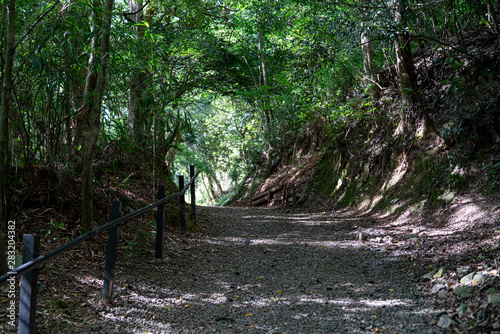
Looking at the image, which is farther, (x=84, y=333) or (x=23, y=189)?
(x=23, y=189)

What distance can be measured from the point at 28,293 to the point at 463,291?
3444mm

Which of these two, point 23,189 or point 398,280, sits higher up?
point 23,189

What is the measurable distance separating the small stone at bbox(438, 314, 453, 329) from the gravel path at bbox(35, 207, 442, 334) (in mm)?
87

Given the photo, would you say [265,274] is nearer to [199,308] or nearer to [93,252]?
[199,308]

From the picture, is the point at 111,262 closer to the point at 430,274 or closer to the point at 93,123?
the point at 93,123

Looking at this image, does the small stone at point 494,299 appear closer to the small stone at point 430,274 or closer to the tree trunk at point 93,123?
the small stone at point 430,274

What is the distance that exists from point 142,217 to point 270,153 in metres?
11.4

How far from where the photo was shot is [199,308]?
11.5 feet

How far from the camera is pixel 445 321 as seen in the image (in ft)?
9.47

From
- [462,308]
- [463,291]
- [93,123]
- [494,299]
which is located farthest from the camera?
[93,123]

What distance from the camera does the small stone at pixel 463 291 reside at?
3195 mm

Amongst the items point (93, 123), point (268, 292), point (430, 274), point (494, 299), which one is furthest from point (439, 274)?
point (93, 123)

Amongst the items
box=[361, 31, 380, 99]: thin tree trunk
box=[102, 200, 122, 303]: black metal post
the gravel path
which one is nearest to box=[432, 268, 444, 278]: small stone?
the gravel path

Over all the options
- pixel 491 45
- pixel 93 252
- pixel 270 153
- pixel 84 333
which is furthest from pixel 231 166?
pixel 84 333
